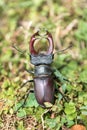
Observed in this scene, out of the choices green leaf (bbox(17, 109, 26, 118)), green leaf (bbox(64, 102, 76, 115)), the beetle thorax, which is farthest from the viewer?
the beetle thorax

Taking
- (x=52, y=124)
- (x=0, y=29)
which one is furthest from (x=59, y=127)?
(x=0, y=29)

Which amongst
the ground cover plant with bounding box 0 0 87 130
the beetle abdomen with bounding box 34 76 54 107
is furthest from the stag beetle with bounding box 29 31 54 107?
the ground cover plant with bounding box 0 0 87 130

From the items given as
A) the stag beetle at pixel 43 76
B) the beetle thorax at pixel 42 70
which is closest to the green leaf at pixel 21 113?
the stag beetle at pixel 43 76

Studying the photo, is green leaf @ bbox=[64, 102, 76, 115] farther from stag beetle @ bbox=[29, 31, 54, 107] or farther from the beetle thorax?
the beetle thorax

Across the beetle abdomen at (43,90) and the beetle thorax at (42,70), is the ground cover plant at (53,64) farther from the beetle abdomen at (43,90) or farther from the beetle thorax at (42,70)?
the beetle thorax at (42,70)

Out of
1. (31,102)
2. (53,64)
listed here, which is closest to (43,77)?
(31,102)

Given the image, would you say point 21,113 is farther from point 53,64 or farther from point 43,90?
point 53,64

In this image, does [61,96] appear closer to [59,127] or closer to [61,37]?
[59,127]
